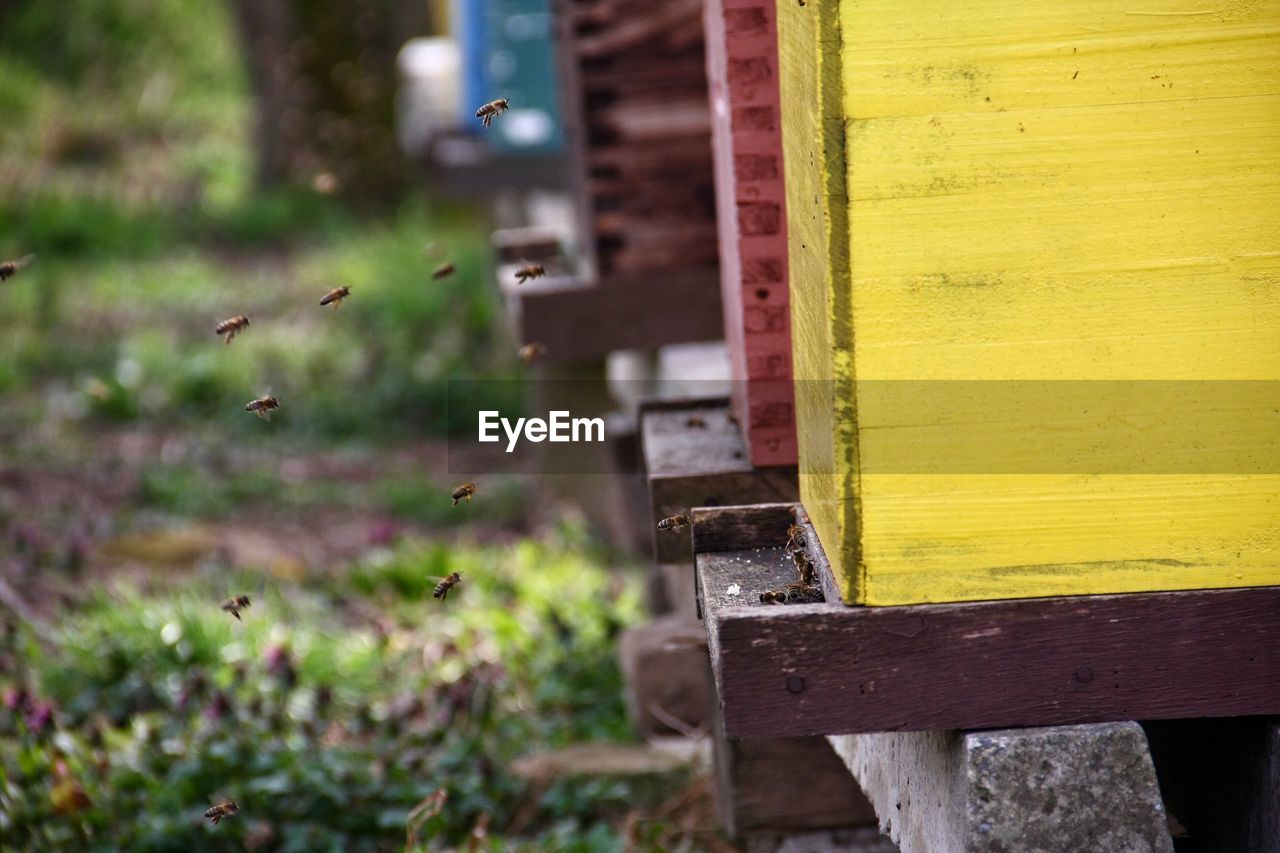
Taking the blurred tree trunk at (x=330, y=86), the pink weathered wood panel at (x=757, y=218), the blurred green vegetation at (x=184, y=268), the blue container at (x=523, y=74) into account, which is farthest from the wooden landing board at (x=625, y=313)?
the blurred tree trunk at (x=330, y=86)

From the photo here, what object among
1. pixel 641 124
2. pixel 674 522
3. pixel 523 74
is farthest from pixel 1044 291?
pixel 523 74

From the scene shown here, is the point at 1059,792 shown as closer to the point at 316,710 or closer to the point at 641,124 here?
the point at 316,710

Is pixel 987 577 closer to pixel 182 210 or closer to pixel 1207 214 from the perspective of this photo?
pixel 1207 214

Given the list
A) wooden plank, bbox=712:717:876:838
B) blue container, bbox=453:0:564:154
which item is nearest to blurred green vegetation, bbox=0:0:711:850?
wooden plank, bbox=712:717:876:838

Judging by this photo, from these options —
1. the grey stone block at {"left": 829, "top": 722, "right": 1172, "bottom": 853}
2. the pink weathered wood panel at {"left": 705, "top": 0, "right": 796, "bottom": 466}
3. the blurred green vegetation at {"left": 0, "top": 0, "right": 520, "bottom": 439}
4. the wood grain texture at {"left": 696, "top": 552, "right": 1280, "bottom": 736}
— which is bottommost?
the blurred green vegetation at {"left": 0, "top": 0, "right": 520, "bottom": 439}

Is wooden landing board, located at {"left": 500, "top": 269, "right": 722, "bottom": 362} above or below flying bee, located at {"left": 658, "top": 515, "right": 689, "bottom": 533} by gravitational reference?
below

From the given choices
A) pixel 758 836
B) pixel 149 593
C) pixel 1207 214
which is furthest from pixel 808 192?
pixel 149 593

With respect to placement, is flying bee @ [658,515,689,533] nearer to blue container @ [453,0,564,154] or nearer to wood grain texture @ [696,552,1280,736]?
wood grain texture @ [696,552,1280,736]

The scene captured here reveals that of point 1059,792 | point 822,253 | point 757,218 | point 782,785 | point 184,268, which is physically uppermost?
point 822,253
